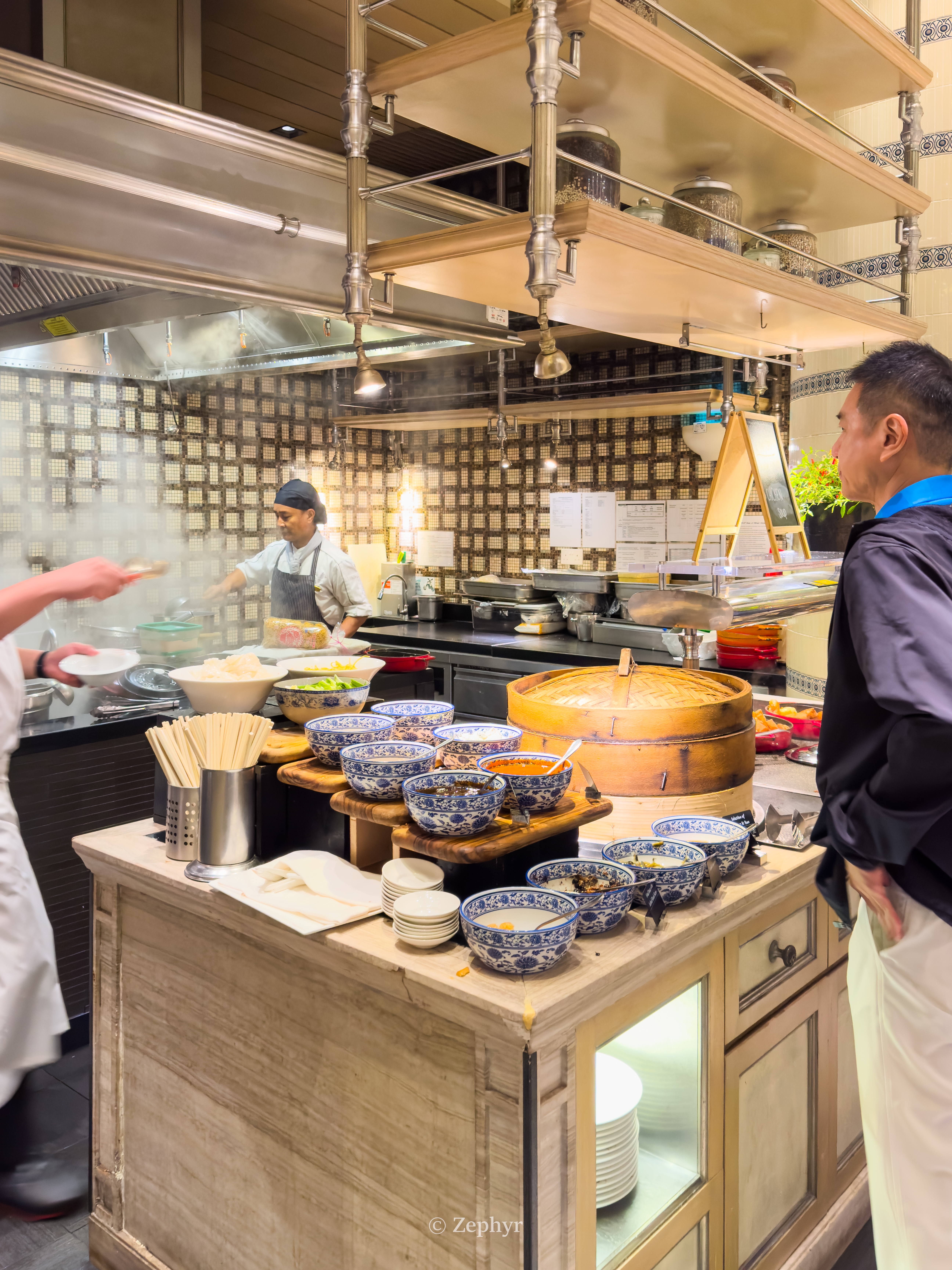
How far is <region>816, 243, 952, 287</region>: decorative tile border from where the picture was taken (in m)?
4.42

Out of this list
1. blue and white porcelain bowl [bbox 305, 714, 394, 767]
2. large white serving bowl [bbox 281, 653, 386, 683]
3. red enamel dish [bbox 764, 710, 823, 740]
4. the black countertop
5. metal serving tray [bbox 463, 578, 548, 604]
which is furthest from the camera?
metal serving tray [bbox 463, 578, 548, 604]

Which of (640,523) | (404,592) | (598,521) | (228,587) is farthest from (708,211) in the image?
(404,592)

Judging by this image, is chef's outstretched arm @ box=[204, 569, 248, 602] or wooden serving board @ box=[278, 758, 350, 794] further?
chef's outstretched arm @ box=[204, 569, 248, 602]

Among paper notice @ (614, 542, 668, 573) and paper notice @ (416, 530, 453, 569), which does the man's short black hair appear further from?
paper notice @ (416, 530, 453, 569)

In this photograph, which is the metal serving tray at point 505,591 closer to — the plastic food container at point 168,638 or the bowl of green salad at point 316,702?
the plastic food container at point 168,638

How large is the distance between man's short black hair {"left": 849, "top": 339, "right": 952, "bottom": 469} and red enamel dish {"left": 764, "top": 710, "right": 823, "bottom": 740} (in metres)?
1.39

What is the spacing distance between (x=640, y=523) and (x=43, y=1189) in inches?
198

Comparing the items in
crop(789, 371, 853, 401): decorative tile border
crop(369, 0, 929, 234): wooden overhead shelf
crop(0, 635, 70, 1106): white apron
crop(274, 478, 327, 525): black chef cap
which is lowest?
crop(0, 635, 70, 1106): white apron

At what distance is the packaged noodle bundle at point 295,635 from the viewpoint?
4.03 meters

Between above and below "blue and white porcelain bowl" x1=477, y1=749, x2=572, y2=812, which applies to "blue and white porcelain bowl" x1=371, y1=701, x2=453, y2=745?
above

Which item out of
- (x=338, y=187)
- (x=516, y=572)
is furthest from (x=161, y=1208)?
(x=516, y=572)

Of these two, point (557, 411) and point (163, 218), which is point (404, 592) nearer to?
point (557, 411)

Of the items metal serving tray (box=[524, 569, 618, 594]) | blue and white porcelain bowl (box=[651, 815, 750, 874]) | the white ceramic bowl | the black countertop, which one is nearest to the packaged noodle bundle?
Result: the white ceramic bowl

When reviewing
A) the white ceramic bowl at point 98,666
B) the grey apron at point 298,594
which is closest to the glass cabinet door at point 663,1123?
the white ceramic bowl at point 98,666
